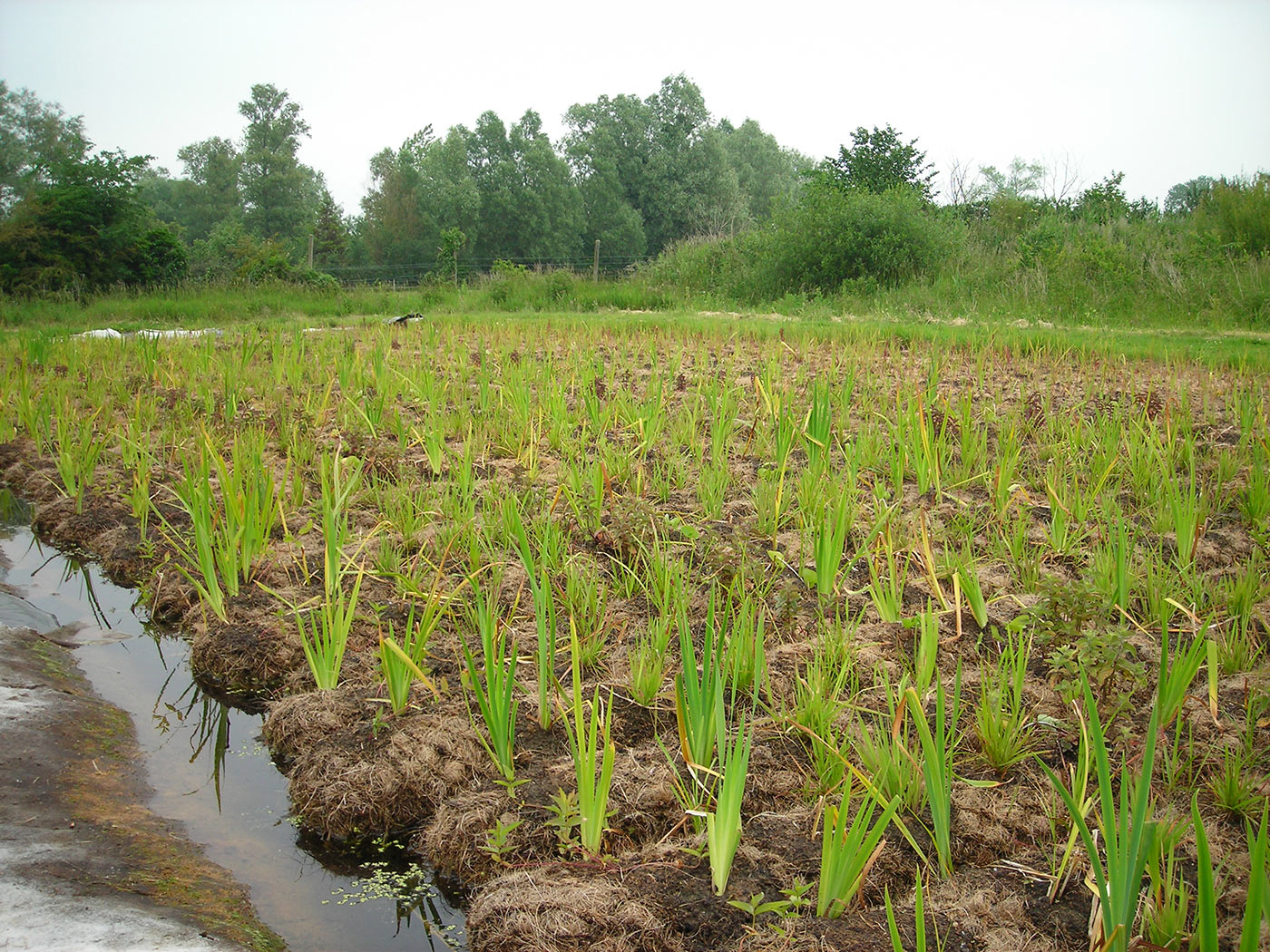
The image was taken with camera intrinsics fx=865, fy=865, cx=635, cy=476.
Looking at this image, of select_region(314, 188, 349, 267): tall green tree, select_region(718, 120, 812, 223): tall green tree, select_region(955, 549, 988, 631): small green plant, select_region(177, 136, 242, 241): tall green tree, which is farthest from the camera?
select_region(718, 120, 812, 223): tall green tree

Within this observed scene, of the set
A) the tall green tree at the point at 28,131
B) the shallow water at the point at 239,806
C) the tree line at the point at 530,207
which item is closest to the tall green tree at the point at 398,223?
the tree line at the point at 530,207

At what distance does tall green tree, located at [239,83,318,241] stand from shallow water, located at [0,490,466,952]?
38.9m

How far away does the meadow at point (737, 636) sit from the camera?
5.34 ft

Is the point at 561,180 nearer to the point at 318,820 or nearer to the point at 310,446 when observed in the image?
the point at 310,446

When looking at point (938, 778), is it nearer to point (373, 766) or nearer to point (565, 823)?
point (565, 823)

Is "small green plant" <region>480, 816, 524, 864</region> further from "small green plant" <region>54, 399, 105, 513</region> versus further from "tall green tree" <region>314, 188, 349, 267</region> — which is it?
"tall green tree" <region>314, 188, 349, 267</region>

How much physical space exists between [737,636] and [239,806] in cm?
131

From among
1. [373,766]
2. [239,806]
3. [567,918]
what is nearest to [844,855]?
[567,918]

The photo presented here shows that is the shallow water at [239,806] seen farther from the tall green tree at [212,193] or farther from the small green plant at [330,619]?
the tall green tree at [212,193]

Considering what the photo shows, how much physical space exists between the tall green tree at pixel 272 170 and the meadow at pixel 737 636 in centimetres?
3789

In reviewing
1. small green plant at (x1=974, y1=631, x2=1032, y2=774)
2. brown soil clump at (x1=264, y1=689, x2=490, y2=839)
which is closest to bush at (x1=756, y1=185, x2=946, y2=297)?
small green plant at (x1=974, y1=631, x2=1032, y2=774)

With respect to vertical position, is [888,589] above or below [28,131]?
below

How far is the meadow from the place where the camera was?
163 cm

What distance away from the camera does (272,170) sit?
136 ft
